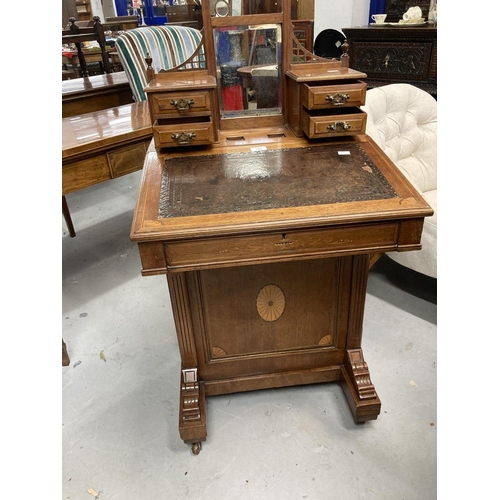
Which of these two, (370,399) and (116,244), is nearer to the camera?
(370,399)

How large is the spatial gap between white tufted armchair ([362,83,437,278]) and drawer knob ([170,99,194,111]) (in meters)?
0.84

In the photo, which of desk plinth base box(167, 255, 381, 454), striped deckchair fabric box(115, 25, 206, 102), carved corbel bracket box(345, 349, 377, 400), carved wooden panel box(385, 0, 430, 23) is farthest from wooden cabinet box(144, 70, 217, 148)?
carved wooden panel box(385, 0, 430, 23)

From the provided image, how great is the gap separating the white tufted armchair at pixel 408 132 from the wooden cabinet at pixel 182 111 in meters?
0.80

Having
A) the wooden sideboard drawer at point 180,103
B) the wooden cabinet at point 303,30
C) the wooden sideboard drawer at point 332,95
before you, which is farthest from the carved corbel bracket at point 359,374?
the wooden cabinet at point 303,30

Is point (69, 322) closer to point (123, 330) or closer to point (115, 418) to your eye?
point (123, 330)

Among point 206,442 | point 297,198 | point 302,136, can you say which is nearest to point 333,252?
point 297,198

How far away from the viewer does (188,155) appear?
4.17 ft

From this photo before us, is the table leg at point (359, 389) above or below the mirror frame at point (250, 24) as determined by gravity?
below

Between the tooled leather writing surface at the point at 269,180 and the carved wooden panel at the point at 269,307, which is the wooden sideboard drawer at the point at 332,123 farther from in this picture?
the carved wooden panel at the point at 269,307

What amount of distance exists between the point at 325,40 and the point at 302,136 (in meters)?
2.05

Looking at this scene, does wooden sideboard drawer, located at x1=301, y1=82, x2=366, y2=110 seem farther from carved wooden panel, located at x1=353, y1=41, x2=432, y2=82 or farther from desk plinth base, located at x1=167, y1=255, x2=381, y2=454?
carved wooden panel, located at x1=353, y1=41, x2=432, y2=82

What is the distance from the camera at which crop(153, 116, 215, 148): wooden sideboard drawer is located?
4.09 ft

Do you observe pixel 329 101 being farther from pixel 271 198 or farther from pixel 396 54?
pixel 396 54

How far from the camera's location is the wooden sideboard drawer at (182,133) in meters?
1.25
